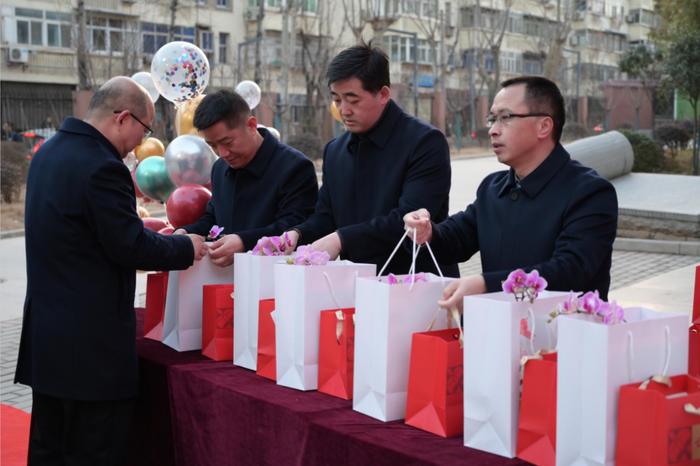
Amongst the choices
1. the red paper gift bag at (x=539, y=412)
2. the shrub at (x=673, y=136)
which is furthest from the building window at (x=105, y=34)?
the red paper gift bag at (x=539, y=412)

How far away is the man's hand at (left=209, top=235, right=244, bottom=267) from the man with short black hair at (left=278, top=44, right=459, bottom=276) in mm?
200

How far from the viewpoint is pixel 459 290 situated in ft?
6.73

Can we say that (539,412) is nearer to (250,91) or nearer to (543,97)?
(543,97)

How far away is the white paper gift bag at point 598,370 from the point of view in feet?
5.36

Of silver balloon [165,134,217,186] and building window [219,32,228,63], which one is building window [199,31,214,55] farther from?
silver balloon [165,134,217,186]

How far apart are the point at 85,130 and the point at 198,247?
501mm

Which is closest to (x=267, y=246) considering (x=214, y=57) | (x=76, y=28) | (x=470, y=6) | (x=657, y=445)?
(x=657, y=445)

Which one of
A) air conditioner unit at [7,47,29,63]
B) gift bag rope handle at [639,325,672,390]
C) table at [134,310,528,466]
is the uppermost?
air conditioner unit at [7,47,29,63]

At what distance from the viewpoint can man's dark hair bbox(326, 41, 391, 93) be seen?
2.86 metres

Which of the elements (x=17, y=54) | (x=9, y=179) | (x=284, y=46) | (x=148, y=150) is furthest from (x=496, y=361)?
(x=17, y=54)

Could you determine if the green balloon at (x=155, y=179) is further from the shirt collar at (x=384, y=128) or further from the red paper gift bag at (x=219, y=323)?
the red paper gift bag at (x=219, y=323)

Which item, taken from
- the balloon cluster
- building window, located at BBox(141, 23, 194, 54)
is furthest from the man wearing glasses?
building window, located at BBox(141, 23, 194, 54)

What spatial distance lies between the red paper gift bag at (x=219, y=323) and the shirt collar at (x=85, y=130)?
1.69ft

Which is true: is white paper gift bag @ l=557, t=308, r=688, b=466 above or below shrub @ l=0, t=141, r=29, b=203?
above
